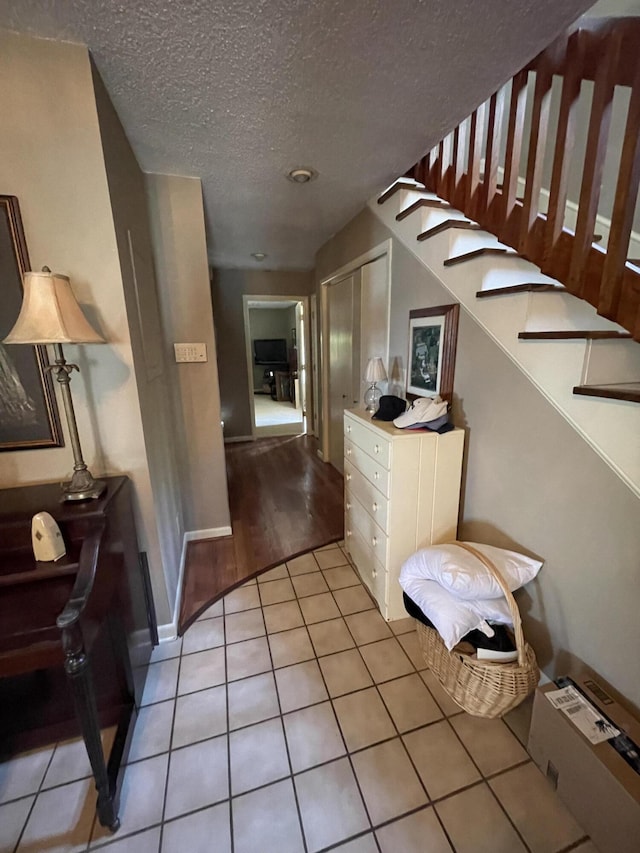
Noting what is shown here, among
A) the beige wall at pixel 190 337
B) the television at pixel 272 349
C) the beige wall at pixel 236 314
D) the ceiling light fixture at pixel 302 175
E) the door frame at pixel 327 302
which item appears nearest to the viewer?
the ceiling light fixture at pixel 302 175

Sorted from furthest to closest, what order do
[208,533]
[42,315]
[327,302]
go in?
[327,302], [208,533], [42,315]

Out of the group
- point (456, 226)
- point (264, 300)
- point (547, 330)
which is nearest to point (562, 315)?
point (547, 330)

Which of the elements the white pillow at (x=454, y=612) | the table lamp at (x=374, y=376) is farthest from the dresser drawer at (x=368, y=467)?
the white pillow at (x=454, y=612)

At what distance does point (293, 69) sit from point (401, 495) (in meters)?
1.69

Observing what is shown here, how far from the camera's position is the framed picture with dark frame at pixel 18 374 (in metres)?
1.15

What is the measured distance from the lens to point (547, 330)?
1.34 metres

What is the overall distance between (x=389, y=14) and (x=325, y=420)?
3.15m

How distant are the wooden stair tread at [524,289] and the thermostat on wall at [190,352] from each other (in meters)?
1.63

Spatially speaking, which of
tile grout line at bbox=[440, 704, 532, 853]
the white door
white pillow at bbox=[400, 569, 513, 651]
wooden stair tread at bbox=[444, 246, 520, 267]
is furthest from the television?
tile grout line at bbox=[440, 704, 532, 853]

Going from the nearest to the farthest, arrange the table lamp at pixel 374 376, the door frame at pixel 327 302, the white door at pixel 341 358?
the table lamp at pixel 374 376
the door frame at pixel 327 302
the white door at pixel 341 358

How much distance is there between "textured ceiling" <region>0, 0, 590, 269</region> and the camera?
38.6 inches

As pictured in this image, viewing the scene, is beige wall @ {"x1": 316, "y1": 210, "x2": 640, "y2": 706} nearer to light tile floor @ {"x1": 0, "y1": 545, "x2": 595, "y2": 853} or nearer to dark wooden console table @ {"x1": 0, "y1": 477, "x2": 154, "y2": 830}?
light tile floor @ {"x1": 0, "y1": 545, "x2": 595, "y2": 853}

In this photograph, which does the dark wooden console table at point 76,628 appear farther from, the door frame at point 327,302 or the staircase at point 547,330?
the door frame at point 327,302

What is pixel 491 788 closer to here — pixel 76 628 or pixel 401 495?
pixel 401 495
